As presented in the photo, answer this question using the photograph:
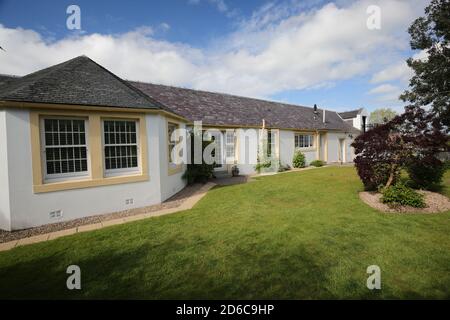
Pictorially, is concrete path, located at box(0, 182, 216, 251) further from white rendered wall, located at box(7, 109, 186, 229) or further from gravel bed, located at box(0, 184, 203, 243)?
white rendered wall, located at box(7, 109, 186, 229)

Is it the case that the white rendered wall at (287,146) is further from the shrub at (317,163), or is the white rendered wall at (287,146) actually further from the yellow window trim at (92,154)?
the yellow window trim at (92,154)

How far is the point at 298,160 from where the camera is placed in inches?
736

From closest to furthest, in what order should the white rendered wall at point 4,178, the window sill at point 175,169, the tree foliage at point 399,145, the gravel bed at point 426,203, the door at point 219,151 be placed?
the white rendered wall at point 4,178 → the gravel bed at point 426,203 → the tree foliage at point 399,145 → the window sill at point 175,169 → the door at point 219,151

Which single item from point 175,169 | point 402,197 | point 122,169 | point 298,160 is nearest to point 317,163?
point 298,160

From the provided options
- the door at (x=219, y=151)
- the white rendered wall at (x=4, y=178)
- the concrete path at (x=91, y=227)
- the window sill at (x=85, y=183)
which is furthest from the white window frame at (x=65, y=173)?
the door at (x=219, y=151)

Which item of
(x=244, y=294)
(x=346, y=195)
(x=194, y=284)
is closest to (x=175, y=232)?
(x=194, y=284)

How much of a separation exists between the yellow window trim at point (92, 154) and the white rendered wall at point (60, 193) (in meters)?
0.13

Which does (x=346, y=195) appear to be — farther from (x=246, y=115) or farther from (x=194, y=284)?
(x=246, y=115)

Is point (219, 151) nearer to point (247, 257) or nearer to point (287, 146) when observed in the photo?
point (287, 146)

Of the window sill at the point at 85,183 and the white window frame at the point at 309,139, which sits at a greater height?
the white window frame at the point at 309,139

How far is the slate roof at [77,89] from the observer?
6418 mm

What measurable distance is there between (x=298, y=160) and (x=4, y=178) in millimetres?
17649
